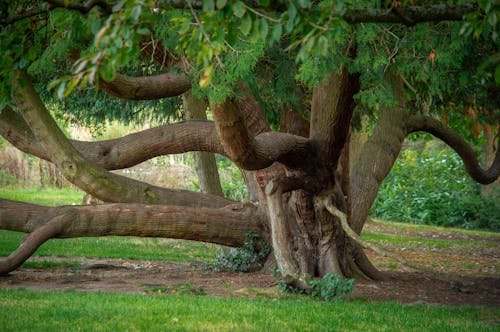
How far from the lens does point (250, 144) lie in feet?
24.5

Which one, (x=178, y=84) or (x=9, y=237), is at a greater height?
(x=178, y=84)

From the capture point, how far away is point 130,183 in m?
9.55

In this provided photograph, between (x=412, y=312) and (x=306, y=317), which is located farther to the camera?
(x=412, y=312)

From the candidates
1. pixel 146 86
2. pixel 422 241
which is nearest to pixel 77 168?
pixel 146 86

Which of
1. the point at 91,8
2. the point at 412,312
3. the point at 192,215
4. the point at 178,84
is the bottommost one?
the point at 412,312

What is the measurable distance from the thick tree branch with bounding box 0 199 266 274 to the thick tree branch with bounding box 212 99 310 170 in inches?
61.9

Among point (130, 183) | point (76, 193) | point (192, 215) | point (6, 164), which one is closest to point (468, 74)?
point (192, 215)

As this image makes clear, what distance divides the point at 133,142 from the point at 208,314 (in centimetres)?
376

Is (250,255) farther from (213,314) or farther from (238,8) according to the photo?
(238,8)

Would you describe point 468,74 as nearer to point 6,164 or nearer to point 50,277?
point 50,277

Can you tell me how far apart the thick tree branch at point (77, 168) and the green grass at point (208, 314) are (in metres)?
1.53

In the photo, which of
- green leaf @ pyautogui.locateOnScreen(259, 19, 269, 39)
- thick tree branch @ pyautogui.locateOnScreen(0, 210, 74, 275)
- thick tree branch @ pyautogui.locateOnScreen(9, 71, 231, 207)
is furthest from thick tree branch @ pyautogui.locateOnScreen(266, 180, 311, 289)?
green leaf @ pyautogui.locateOnScreen(259, 19, 269, 39)

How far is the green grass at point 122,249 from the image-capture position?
12.8 metres

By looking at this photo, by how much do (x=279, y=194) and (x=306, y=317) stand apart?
2.34m
